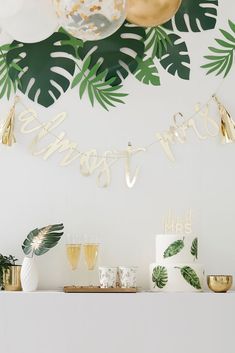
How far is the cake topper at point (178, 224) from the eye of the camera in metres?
3.12

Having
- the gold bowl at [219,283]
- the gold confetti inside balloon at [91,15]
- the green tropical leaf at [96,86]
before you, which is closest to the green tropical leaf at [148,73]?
the green tropical leaf at [96,86]

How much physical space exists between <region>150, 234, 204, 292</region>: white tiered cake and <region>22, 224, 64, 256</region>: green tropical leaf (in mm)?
434

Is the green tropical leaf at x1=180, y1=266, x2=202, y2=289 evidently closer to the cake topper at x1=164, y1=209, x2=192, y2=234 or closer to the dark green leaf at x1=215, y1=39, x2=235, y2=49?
the cake topper at x1=164, y1=209, x2=192, y2=234

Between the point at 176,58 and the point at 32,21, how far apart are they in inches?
30.1

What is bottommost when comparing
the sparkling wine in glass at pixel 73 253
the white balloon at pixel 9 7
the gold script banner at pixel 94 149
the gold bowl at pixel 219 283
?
the gold bowl at pixel 219 283

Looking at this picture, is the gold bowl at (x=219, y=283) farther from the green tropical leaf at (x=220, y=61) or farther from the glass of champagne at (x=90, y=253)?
the green tropical leaf at (x=220, y=61)

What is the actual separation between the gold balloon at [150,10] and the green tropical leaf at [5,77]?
2.10 ft

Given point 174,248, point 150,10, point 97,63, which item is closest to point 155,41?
point 97,63

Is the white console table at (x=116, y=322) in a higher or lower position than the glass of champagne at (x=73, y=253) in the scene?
lower

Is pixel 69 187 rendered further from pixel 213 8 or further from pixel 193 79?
pixel 213 8

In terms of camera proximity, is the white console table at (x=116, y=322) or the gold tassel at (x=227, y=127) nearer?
the white console table at (x=116, y=322)

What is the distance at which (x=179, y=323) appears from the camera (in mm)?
2871

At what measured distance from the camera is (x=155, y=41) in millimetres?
3217

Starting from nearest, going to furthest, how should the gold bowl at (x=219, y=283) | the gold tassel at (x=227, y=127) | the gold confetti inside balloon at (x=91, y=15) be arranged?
the gold confetti inside balloon at (x=91, y=15) → the gold bowl at (x=219, y=283) → the gold tassel at (x=227, y=127)
